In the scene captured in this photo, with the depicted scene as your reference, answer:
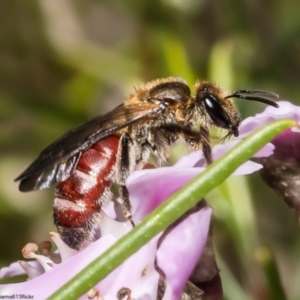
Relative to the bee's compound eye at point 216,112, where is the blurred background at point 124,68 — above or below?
above

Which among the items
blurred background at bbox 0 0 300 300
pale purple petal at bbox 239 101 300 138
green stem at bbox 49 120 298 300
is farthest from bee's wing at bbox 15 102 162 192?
blurred background at bbox 0 0 300 300

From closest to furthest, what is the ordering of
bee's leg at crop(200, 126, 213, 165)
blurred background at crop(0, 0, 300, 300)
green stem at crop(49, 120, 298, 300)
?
1. green stem at crop(49, 120, 298, 300)
2. bee's leg at crop(200, 126, 213, 165)
3. blurred background at crop(0, 0, 300, 300)

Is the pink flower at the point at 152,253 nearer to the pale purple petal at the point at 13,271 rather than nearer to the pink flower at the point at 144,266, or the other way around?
the pink flower at the point at 144,266

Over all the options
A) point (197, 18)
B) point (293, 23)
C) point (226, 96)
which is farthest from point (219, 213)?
point (197, 18)

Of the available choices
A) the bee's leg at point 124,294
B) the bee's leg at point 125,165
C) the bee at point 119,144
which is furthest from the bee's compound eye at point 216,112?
the bee's leg at point 124,294

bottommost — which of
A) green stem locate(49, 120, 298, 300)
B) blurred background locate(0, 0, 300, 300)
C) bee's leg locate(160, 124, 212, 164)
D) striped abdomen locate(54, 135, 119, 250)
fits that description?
green stem locate(49, 120, 298, 300)

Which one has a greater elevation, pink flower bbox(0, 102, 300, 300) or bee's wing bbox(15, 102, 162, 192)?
bee's wing bbox(15, 102, 162, 192)

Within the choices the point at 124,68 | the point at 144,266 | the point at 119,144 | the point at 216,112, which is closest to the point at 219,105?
the point at 216,112

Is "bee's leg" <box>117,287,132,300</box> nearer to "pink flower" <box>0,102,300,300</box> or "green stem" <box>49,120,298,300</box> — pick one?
"pink flower" <box>0,102,300,300</box>
